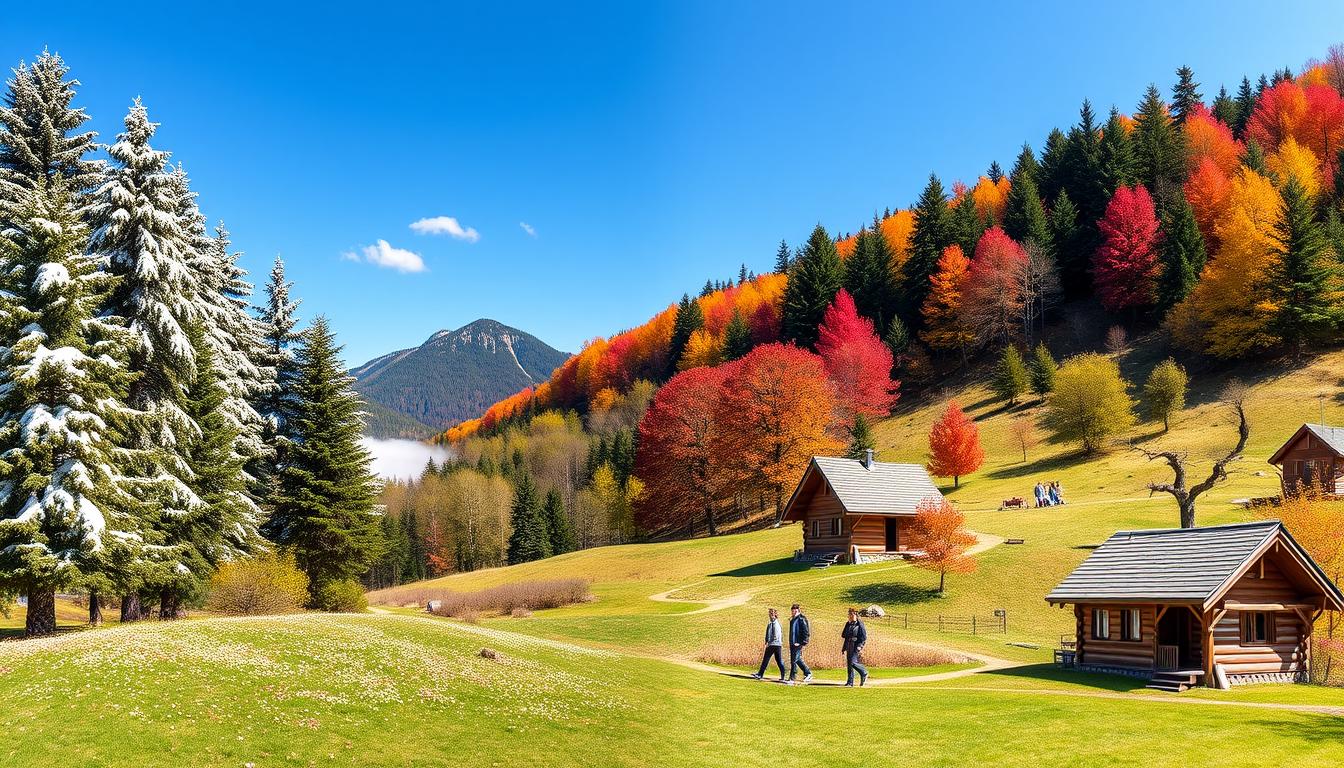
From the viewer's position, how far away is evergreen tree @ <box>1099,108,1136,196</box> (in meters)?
113

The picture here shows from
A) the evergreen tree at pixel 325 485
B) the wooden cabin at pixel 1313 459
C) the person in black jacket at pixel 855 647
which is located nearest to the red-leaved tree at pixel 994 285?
the wooden cabin at pixel 1313 459

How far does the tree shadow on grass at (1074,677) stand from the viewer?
28.5 m

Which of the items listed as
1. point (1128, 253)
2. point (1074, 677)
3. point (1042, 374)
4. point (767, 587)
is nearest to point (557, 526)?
point (1042, 374)

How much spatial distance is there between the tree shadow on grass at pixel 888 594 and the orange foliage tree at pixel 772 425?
97.7ft

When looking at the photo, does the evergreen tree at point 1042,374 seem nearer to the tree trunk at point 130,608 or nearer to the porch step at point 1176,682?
the porch step at point 1176,682

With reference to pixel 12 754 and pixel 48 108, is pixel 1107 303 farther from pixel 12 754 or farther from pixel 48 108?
pixel 12 754

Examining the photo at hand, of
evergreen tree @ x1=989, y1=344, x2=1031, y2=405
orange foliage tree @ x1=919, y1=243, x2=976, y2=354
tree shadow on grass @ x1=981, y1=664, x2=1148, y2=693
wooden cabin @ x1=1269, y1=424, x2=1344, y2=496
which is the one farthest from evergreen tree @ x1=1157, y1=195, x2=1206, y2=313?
tree shadow on grass @ x1=981, y1=664, x2=1148, y2=693

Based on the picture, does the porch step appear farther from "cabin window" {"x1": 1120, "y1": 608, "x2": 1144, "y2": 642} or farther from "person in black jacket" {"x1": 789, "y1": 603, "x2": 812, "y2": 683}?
"person in black jacket" {"x1": 789, "y1": 603, "x2": 812, "y2": 683}

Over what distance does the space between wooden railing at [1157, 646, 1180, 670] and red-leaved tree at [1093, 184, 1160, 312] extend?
266ft

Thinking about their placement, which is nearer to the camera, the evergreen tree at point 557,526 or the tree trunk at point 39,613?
the tree trunk at point 39,613

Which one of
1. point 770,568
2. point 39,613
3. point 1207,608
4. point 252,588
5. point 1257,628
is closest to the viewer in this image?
point 1207,608

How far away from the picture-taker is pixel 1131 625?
31797 mm

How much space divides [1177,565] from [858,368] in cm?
7021

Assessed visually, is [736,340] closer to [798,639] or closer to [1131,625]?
[1131,625]
